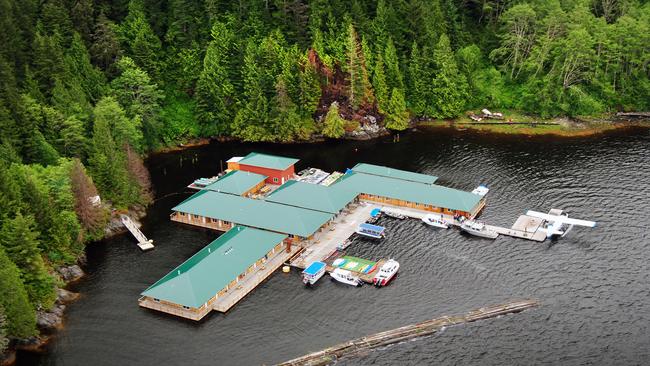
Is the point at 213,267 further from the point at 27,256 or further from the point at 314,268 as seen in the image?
the point at 27,256

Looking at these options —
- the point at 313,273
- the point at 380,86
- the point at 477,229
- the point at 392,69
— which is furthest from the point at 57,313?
the point at 392,69

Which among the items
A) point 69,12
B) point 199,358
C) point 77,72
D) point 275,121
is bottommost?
point 199,358

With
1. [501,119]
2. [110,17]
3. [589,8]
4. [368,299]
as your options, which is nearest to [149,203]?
[368,299]

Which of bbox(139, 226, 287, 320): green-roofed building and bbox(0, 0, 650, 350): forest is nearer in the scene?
bbox(139, 226, 287, 320): green-roofed building

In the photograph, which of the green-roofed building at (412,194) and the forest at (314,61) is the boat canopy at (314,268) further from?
the forest at (314,61)

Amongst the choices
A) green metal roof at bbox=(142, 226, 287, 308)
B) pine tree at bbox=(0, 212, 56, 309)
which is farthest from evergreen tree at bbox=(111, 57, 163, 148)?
pine tree at bbox=(0, 212, 56, 309)

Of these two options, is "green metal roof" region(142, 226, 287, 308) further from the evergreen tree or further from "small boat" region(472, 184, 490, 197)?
the evergreen tree

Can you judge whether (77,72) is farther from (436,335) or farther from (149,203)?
(436,335)
